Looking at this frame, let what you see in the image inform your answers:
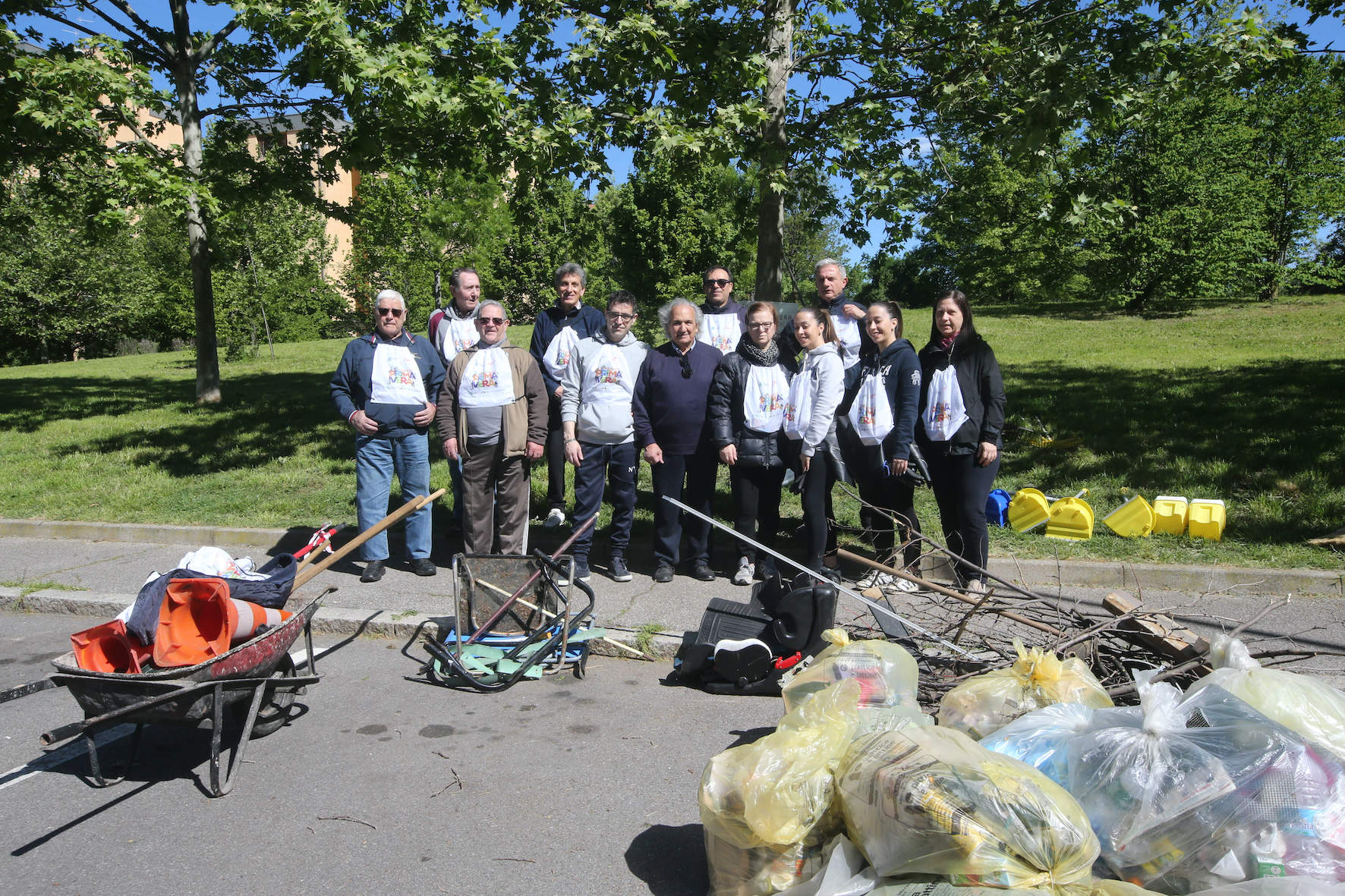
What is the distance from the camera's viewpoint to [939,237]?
462 inches

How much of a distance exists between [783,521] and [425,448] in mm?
3166

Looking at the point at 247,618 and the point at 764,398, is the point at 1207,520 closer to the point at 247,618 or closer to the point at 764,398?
the point at 764,398

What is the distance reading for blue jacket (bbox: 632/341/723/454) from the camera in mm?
6871

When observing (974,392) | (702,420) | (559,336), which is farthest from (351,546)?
(974,392)

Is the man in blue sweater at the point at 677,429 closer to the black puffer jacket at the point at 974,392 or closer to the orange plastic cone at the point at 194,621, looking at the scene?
the black puffer jacket at the point at 974,392

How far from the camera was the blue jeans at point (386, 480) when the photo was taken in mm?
7168

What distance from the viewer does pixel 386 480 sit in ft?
23.9

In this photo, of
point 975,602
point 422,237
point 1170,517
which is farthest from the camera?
point 422,237

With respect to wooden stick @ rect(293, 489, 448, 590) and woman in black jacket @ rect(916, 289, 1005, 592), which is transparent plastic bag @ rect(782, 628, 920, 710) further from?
woman in black jacket @ rect(916, 289, 1005, 592)

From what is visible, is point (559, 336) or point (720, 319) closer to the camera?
point (720, 319)

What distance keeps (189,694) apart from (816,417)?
4.20m

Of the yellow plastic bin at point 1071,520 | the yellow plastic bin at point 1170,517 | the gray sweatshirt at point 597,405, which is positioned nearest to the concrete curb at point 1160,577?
the yellow plastic bin at point 1071,520

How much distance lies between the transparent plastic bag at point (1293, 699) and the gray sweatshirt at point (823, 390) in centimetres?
345

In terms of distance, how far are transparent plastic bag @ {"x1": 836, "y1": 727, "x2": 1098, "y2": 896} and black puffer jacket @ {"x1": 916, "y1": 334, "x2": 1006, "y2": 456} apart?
3845mm
